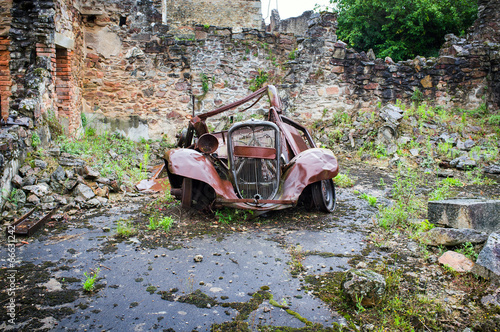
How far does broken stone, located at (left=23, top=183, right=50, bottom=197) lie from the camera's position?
4.67 metres

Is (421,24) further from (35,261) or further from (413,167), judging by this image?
(35,261)

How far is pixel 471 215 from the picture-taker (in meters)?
3.49

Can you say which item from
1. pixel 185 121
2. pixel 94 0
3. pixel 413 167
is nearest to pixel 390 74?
pixel 413 167


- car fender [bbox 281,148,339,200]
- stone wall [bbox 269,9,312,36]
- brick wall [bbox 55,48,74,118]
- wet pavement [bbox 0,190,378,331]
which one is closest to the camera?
wet pavement [bbox 0,190,378,331]

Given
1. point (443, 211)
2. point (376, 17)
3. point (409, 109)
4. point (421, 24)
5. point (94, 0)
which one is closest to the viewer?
point (443, 211)

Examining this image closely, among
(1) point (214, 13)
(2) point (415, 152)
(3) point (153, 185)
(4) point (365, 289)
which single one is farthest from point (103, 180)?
(1) point (214, 13)

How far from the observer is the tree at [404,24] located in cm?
1617

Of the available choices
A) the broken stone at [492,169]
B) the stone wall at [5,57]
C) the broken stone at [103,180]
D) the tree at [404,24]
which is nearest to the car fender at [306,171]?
the broken stone at [103,180]

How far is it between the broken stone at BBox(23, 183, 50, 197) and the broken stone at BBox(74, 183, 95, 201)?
14.6 inches

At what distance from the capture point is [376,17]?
57.8ft

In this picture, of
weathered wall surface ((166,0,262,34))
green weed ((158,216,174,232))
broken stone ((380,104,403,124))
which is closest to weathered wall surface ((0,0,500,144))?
broken stone ((380,104,403,124))

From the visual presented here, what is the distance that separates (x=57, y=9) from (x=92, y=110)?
102 inches

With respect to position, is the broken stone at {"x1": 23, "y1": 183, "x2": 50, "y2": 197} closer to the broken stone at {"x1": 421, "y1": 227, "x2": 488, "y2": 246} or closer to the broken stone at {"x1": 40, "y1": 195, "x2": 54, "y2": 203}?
the broken stone at {"x1": 40, "y1": 195, "x2": 54, "y2": 203}

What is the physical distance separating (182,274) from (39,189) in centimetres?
292
